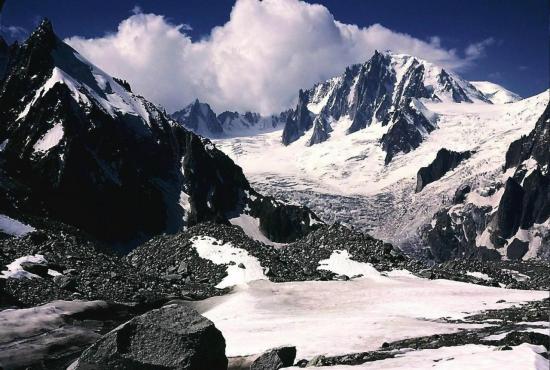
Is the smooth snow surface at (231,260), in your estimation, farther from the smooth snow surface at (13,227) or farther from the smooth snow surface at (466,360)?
the smooth snow surface at (466,360)

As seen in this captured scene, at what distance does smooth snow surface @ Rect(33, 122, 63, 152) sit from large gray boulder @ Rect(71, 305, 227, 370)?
145006mm

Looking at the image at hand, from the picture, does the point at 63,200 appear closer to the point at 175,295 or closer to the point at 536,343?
the point at 175,295

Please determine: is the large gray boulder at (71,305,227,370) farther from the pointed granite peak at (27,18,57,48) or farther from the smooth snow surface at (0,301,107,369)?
the pointed granite peak at (27,18,57,48)

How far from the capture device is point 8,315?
44.8m

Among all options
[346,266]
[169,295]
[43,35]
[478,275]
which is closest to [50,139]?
[43,35]

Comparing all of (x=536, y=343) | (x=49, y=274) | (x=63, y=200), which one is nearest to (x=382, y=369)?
(x=536, y=343)

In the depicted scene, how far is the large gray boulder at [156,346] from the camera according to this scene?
3073 cm

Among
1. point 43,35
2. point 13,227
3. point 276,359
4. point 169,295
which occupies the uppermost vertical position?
point 43,35

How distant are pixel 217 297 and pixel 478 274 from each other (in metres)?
48.9

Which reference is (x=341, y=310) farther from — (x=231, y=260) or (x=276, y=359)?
(x=231, y=260)

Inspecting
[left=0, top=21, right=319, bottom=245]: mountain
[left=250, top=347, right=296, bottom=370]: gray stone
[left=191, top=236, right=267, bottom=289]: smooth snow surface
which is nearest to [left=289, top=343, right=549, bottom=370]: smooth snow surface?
[left=250, top=347, right=296, bottom=370]: gray stone

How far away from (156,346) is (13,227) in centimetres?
7325

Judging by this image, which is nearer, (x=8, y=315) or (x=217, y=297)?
(x=8, y=315)

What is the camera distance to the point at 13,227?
93.8 meters
